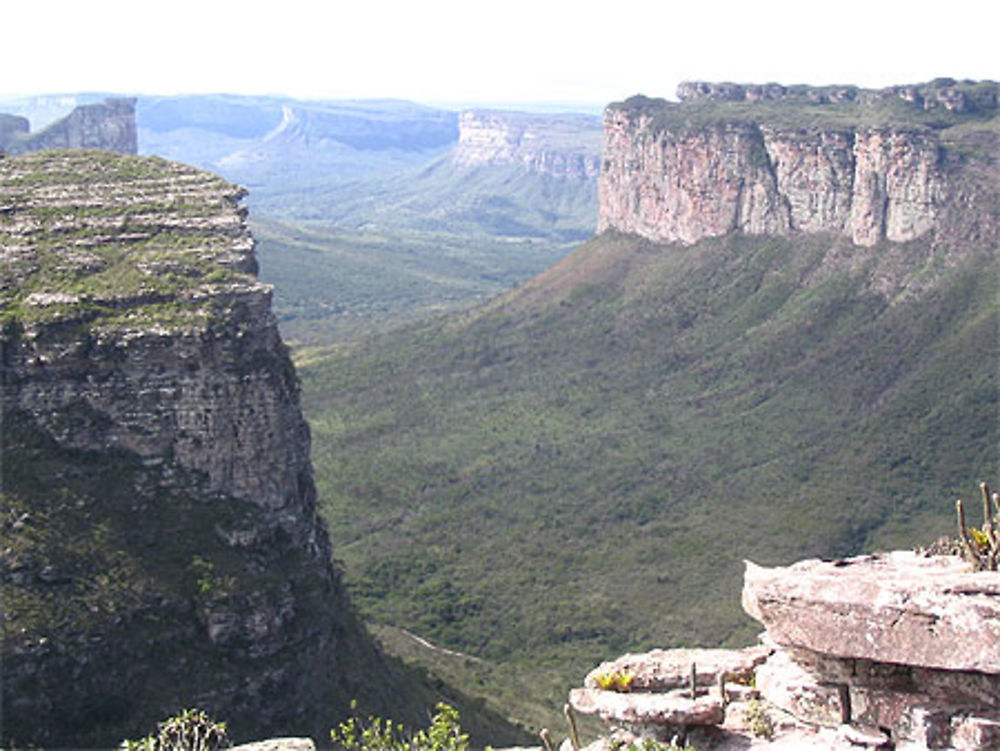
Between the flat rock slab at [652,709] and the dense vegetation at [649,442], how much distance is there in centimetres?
3123

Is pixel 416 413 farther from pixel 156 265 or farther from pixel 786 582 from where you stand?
pixel 786 582

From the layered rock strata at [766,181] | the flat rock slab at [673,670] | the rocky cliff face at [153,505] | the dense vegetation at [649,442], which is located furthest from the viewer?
the layered rock strata at [766,181]

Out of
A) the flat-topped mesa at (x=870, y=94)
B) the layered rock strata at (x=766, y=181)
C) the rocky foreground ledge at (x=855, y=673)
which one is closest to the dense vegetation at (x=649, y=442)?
the layered rock strata at (x=766, y=181)

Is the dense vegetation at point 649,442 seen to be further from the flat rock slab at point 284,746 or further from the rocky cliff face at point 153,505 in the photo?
the flat rock slab at point 284,746

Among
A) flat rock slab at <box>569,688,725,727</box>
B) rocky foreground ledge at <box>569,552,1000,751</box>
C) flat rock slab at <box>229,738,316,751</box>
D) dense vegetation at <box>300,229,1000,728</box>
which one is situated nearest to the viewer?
rocky foreground ledge at <box>569,552,1000,751</box>

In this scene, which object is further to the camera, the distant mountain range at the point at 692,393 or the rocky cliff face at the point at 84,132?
the rocky cliff face at the point at 84,132

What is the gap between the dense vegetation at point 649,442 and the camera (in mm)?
59281

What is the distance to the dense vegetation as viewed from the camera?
59281 mm

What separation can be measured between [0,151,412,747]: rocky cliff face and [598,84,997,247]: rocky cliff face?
57214 mm

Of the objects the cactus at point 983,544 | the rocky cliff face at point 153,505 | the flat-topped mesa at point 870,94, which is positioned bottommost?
the rocky cliff face at point 153,505

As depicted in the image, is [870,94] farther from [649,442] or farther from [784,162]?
[649,442]

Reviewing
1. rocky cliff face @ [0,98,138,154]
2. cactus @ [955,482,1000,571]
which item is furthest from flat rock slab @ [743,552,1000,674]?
rocky cliff face @ [0,98,138,154]

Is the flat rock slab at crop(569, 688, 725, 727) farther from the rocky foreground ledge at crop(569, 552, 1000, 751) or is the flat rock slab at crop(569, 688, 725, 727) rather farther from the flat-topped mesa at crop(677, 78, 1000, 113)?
the flat-topped mesa at crop(677, 78, 1000, 113)

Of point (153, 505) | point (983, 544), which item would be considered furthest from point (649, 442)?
point (983, 544)
